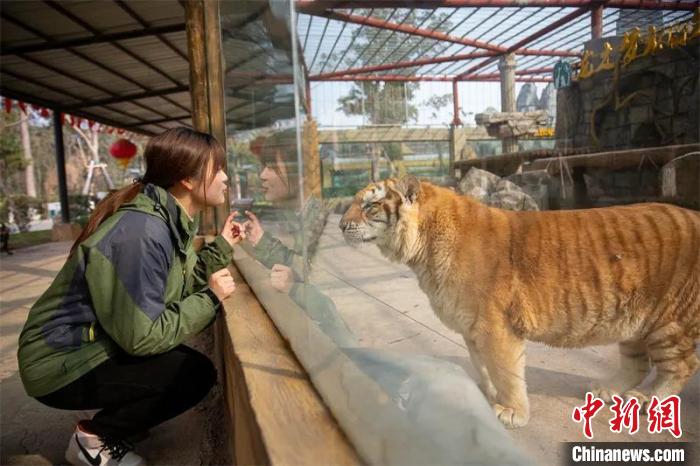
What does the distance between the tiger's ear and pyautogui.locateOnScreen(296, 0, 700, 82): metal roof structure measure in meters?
0.30

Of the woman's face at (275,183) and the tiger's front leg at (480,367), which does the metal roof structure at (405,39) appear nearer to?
the woman's face at (275,183)

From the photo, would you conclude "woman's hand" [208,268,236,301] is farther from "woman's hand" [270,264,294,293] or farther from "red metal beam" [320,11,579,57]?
"red metal beam" [320,11,579,57]

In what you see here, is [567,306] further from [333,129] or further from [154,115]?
[154,115]

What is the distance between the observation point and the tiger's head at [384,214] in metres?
1.40

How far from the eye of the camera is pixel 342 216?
1.42 m

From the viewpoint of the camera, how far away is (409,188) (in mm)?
1463

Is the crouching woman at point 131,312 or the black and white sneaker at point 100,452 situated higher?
the crouching woman at point 131,312

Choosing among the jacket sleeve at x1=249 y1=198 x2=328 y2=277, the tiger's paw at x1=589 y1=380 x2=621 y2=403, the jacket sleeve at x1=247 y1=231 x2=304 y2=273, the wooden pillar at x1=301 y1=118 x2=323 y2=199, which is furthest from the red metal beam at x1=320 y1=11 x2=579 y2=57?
the tiger's paw at x1=589 y1=380 x2=621 y2=403

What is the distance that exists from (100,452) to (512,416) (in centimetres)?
149

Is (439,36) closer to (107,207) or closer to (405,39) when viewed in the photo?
(405,39)

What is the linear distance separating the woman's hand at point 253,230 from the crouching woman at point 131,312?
1.05 ft

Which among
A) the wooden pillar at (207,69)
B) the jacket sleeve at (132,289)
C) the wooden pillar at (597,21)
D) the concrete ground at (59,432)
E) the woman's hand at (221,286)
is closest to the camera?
the wooden pillar at (597,21)

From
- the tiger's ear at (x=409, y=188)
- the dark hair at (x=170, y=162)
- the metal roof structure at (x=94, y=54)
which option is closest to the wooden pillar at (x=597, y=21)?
the tiger's ear at (x=409, y=188)

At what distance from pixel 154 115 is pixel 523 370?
12.1 m
